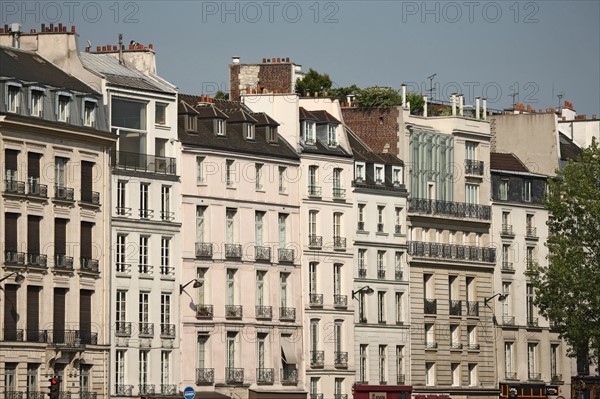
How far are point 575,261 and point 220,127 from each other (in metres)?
23.4

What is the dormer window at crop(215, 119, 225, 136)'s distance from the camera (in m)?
107

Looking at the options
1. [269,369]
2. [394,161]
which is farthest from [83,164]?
[394,161]

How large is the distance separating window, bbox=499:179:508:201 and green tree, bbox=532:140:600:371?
3.26 m

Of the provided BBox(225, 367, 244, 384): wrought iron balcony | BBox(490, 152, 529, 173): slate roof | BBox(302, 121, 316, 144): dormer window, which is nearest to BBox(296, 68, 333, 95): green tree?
BBox(490, 152, 529, 173): slate roof

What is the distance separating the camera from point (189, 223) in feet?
340

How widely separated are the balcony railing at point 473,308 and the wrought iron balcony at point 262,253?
17.6m

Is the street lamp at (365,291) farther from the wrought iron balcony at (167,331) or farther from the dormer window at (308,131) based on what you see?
the wrought iron balcony at (167,331)

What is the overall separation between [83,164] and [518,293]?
3594cm

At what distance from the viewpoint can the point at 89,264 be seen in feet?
320

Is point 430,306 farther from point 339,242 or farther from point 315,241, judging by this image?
point 315,241

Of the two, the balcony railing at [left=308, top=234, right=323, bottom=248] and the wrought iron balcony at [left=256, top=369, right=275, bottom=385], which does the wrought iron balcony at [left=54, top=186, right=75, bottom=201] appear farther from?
the balcony railing at [left=308, top=234, right=323, bottom=248]

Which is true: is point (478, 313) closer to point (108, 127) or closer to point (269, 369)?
point (269, 369)

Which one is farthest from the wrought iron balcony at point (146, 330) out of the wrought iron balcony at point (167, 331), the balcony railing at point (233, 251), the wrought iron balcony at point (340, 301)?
the wrought iron balcony at point (340, 301)

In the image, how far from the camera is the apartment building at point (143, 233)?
99.3 m
